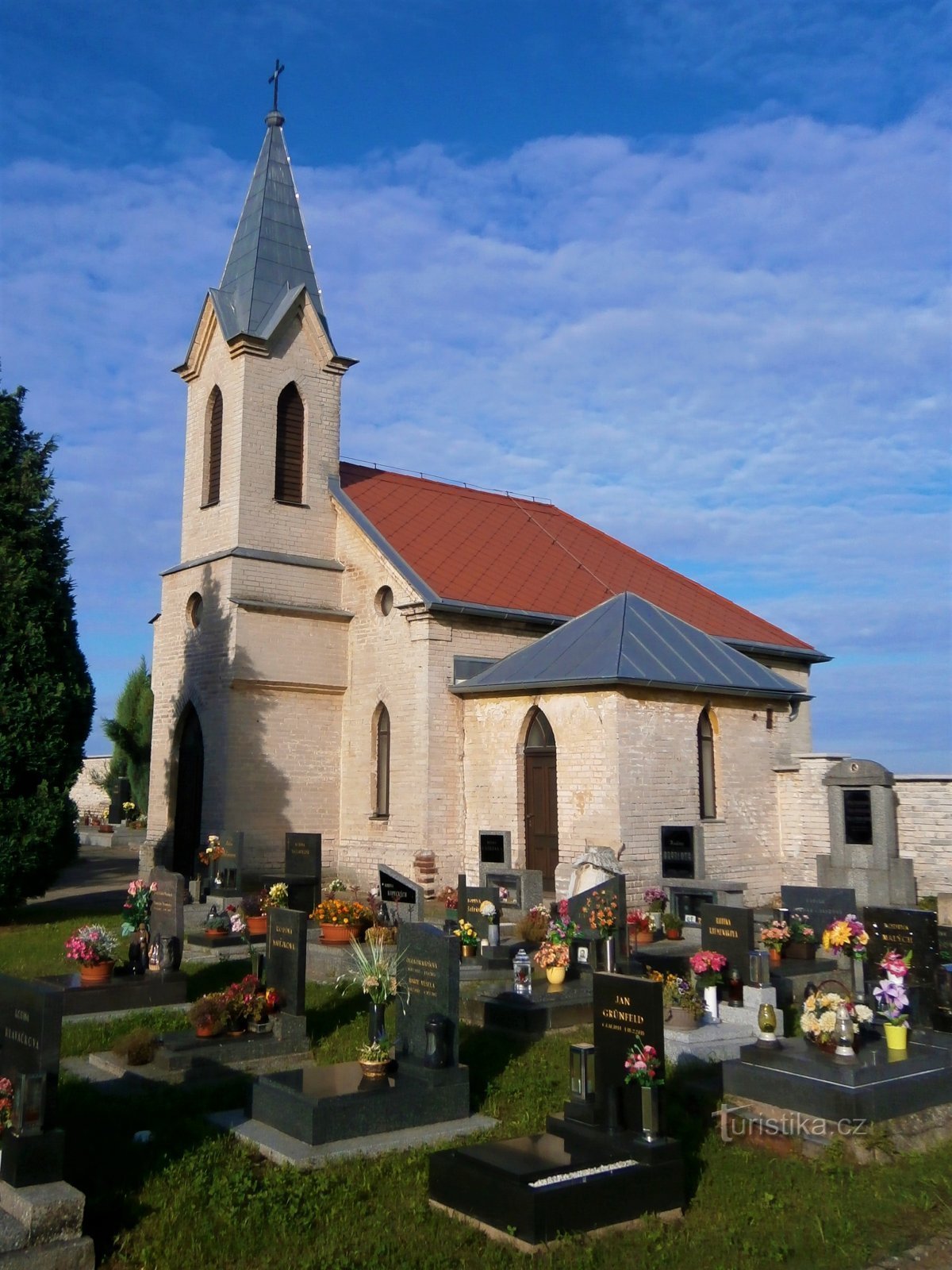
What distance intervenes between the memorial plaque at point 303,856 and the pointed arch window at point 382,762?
3.63 metres

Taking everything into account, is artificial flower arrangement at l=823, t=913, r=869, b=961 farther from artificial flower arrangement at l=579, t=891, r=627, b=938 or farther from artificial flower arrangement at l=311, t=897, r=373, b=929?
artificial flower arrangement at l=311, t=897, r=373, b=929

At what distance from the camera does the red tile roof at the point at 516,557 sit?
22.2 meters

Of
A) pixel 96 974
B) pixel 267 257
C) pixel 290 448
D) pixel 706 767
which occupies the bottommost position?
pixel 96 974

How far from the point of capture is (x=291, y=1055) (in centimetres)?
966

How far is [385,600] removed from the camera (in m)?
21.6

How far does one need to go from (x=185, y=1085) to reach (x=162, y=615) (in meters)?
15.7

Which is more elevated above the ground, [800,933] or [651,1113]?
[800,933]

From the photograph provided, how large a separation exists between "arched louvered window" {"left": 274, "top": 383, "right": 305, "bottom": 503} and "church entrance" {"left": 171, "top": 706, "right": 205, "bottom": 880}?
497 cm

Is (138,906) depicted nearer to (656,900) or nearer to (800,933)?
(656,900)

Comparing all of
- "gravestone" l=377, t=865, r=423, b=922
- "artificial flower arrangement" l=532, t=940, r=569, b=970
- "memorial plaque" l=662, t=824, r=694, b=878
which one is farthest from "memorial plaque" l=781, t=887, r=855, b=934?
"gravestone" l=377, t=865, r=423, b=922

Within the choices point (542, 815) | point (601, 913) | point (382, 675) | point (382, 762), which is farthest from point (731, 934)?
point (382, 675)

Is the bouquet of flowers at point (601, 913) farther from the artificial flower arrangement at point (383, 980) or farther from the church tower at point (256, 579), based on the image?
the church tower at point (256, 579)

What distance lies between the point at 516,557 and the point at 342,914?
1194 cm

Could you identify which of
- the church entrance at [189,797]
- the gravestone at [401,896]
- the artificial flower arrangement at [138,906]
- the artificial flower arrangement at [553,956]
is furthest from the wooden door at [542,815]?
the artificial flower arrangement at [138,906]
